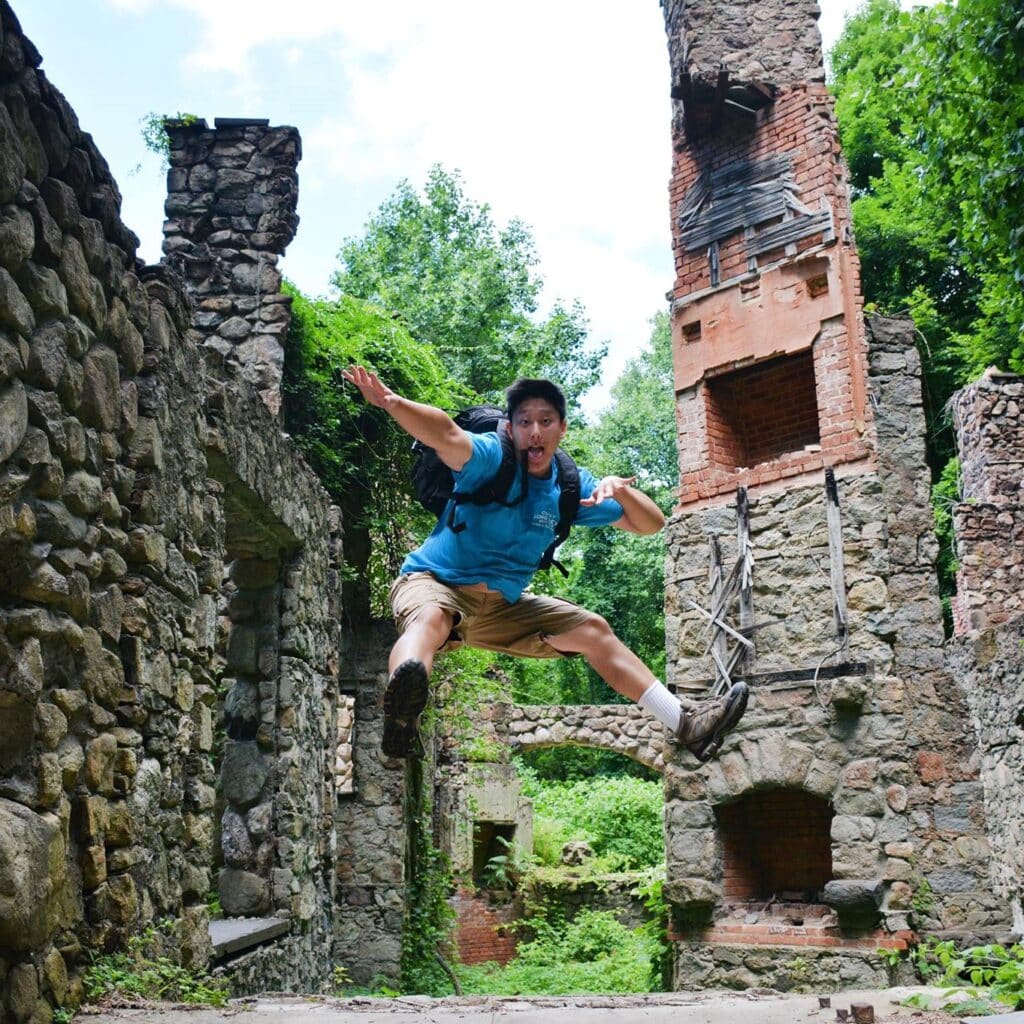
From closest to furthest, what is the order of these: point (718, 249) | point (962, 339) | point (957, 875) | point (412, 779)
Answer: point (957, 875) → point (412, 779) → point (718, 249) → point (962, 339)

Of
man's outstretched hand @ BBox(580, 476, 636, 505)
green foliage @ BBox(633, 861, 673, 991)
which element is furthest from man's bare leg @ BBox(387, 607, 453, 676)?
green foliage @ BBox(633, 861, 673, 991)

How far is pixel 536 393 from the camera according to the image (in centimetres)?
358

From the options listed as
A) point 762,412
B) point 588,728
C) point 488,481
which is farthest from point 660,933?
point 488,481

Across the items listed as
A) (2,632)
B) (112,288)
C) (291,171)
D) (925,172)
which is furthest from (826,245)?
(2,632)

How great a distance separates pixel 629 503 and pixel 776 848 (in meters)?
7.35

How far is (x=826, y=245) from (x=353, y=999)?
869 centimetres

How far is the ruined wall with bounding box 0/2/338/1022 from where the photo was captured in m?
2.86

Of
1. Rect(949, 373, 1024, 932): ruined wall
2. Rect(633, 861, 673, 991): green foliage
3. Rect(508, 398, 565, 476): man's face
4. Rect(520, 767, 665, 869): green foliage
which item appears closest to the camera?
Rect(508, 398, 565, 476): man's face

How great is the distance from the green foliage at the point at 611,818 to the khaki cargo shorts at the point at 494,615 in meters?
14.9

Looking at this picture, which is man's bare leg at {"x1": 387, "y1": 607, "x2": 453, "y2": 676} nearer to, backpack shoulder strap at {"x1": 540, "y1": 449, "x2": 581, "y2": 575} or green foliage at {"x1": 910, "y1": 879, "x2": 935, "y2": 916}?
backpack shoulder strap at {"x1": 540, "y1": 449, "x2": 581, "y2": 575}

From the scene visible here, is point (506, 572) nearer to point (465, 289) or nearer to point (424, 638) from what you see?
point (424, 638)

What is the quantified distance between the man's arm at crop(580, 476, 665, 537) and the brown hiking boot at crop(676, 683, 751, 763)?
72 cm

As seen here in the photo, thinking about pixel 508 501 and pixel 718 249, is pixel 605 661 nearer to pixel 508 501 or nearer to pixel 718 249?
pixel 508 501

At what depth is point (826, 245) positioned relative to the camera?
10508 mm
